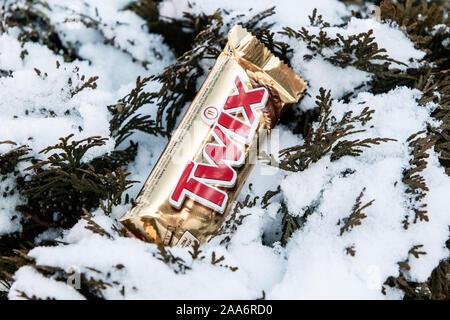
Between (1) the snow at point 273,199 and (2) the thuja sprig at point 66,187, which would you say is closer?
(1) the snow at point 273,199

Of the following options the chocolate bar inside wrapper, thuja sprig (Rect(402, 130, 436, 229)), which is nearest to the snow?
thuja sprig (Rect(402, 130, 436, 229))

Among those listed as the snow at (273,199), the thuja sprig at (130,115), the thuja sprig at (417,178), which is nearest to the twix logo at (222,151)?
the snow at (273,199)

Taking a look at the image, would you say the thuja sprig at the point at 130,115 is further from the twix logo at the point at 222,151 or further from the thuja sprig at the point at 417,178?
the thuja sprig at the point at 417,178

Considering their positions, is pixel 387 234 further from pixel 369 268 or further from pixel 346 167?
pixel 346 167

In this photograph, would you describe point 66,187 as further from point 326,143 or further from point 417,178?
point 417,178

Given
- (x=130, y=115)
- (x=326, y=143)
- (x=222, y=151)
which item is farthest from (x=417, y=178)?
(x=130, y=115)

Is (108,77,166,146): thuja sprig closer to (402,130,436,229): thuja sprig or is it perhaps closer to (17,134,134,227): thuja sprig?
(17,134,134,227): thuja sprig

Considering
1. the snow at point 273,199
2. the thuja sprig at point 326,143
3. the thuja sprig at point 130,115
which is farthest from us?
the thuja sprig at point 130,115
